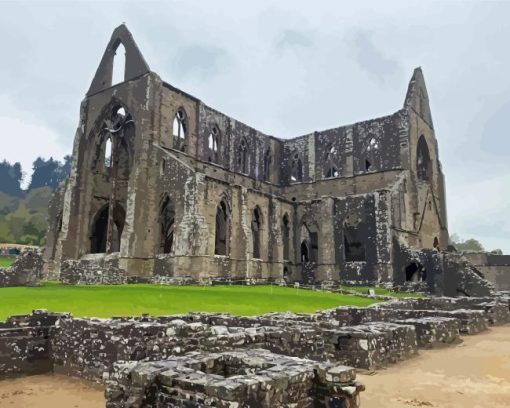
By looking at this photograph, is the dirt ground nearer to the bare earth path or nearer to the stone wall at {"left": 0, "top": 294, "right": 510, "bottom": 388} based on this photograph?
the bare earth path

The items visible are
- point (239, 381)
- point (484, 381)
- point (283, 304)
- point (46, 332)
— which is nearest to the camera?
point (239, 381)

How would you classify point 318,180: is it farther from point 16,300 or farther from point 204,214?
point 16,300

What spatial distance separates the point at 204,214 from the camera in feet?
99.3

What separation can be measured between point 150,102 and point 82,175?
905 cm

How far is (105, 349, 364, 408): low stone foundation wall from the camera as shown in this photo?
4.39 m

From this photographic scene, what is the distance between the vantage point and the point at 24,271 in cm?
2239

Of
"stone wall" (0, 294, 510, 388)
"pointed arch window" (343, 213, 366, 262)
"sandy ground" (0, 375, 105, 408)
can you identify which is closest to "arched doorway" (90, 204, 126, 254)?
"pointed arch window" (343, 213, 366, 262)

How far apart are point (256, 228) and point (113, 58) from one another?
20.3 metres

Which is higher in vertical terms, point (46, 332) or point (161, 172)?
point (161, 172)

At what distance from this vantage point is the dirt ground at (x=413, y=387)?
6461 mm

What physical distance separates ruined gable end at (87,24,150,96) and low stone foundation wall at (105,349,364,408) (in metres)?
32.6

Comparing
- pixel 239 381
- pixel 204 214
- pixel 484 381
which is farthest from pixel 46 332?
pixel 204 214

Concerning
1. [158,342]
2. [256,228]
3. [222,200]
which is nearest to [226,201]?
[222,200]

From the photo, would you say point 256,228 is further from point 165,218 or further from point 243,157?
point 243,157
